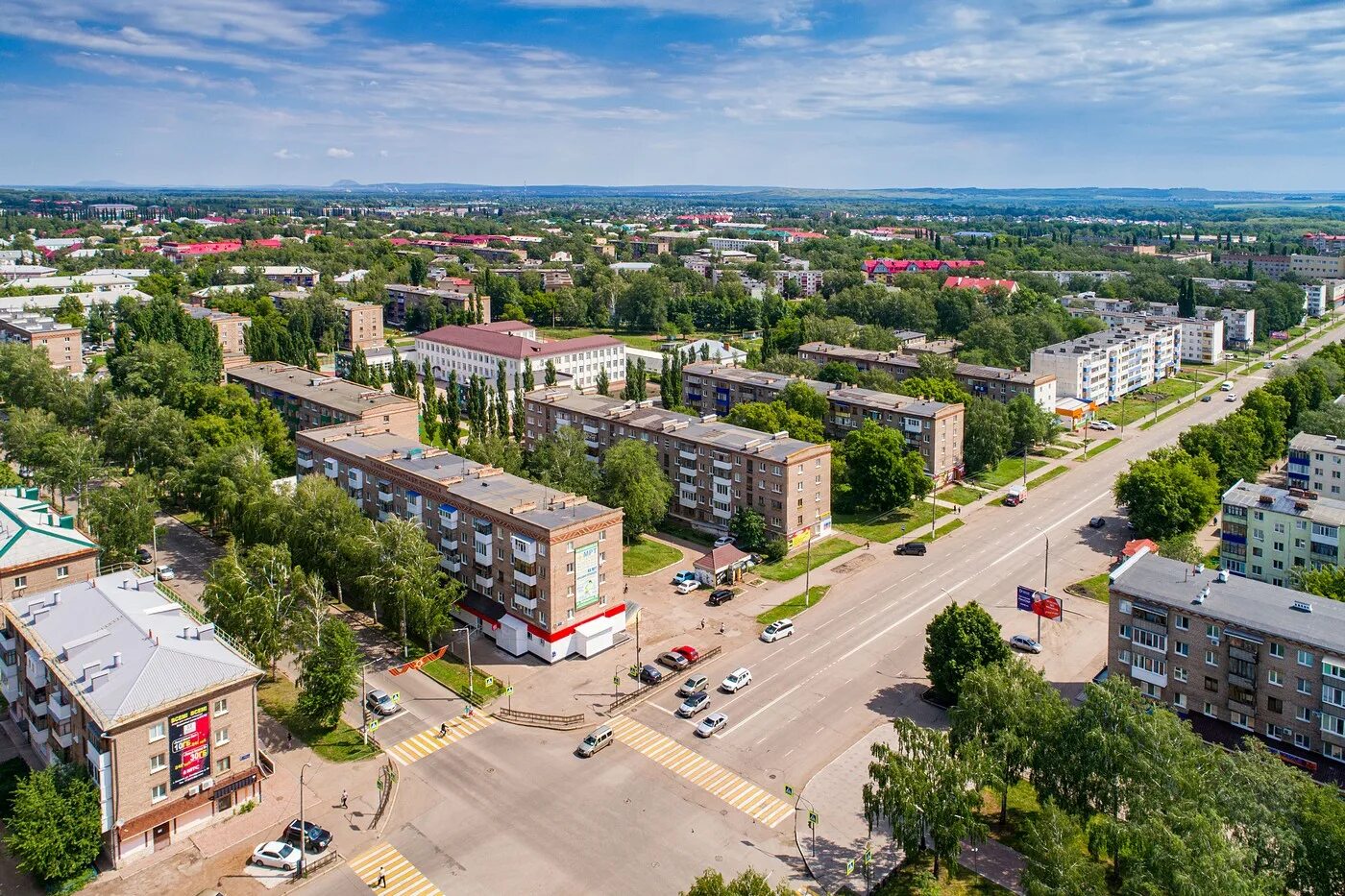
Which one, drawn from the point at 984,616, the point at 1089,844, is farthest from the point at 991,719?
the point at 984,616

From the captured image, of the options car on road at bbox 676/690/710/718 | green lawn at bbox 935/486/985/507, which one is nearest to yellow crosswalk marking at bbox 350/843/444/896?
car on road at bbox 676/690/710/718

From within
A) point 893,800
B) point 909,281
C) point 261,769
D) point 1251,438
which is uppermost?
point 909,281

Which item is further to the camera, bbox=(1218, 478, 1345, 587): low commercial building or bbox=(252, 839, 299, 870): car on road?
bbox=(1218, 478, 1345, 587): low commercial building

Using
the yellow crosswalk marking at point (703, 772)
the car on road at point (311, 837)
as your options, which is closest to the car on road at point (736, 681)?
the yellow crosswalk marking at point (703, 772)

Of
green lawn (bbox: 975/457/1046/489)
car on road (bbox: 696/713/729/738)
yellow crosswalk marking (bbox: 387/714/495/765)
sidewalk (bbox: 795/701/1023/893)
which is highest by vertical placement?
green lawn (bbox: 975/457/1046/489)

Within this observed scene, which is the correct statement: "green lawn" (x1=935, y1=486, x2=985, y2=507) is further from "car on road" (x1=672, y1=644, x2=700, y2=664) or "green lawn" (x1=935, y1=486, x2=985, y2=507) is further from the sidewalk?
the sidewalk

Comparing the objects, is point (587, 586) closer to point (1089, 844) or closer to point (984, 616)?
point (984, 616)
